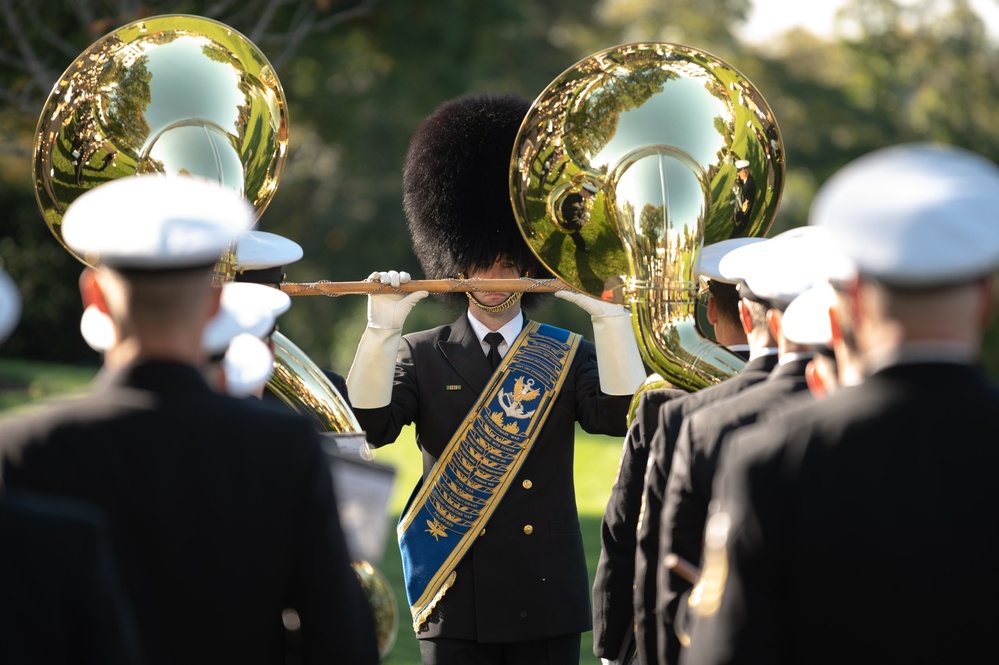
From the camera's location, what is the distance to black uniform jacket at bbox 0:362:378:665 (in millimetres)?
2342

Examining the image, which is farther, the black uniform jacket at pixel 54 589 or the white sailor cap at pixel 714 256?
the white sailor cap at pixel 714 256

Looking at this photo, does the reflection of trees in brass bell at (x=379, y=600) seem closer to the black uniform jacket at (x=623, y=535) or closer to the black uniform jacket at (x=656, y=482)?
the black uniform jacket at (x=656, y=482)

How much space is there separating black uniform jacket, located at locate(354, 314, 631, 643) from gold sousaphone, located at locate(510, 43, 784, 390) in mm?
500

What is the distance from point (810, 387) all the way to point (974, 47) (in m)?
26.8

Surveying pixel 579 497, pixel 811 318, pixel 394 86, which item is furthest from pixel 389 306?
pixel 394 86

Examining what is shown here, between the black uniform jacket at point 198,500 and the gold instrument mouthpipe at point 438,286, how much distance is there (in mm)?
1920

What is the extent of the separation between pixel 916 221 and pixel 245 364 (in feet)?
4.39

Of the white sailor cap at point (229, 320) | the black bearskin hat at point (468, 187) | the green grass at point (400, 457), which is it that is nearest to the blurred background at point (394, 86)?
the green grass at point (400, 457)

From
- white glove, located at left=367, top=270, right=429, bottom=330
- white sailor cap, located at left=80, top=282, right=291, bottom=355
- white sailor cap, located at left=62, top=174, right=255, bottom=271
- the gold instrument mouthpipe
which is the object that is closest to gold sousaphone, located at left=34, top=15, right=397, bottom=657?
the gold instrument mouthpipe

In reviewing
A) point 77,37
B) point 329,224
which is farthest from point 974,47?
point 77,37

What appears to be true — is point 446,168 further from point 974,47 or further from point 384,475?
point 974,47

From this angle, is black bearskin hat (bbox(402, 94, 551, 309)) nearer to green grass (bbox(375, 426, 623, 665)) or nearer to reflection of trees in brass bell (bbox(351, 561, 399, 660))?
green grass (bbox(375, 426, 623, 665))

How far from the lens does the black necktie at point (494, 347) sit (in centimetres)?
477

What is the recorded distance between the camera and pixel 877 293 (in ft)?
7.43
